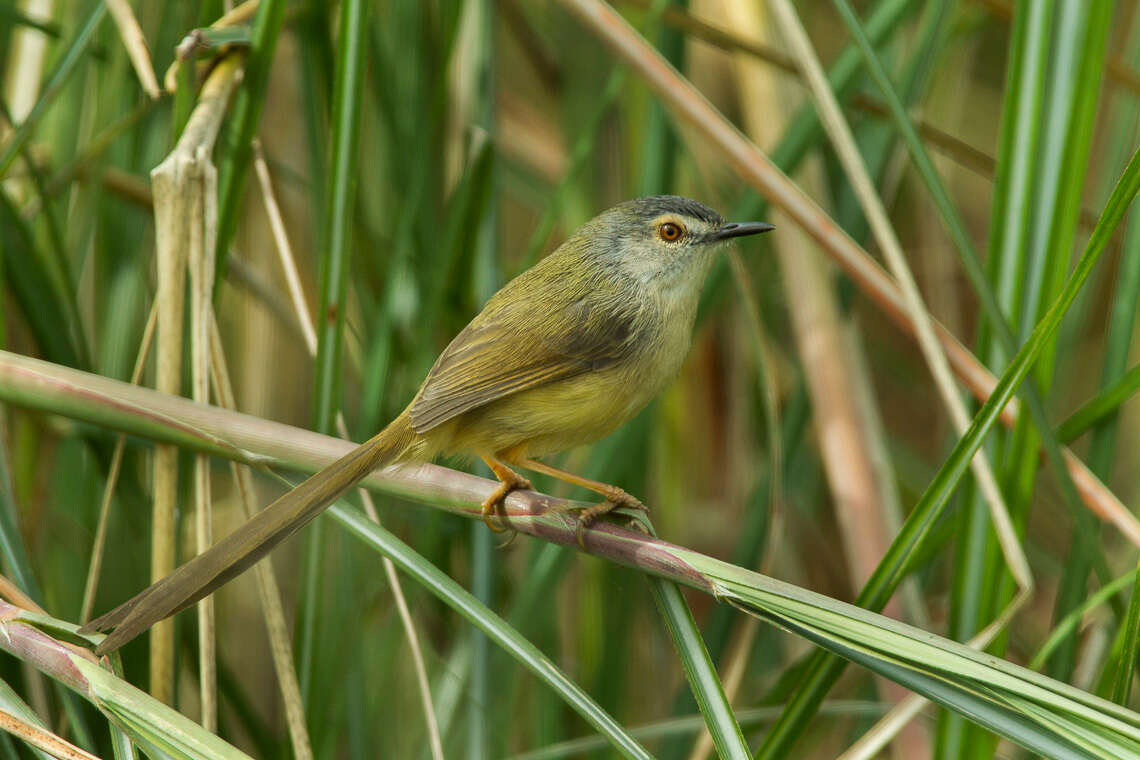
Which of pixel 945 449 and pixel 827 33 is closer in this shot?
pixel 945 449

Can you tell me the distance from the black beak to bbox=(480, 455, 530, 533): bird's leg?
2.56 ft

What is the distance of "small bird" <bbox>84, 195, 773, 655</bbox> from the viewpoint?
2.23m

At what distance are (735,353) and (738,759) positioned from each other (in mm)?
2420

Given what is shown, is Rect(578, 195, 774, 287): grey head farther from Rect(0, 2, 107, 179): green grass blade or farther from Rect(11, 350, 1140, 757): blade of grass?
Rect(0, 2, 107, 179): green grass blade

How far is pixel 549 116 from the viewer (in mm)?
4137

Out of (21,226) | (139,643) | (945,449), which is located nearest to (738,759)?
(139,643)

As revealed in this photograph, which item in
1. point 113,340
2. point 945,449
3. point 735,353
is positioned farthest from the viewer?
point 735,353

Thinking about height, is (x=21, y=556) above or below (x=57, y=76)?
below

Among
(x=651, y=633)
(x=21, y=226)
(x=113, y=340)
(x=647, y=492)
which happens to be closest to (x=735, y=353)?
(x=647, y=492)

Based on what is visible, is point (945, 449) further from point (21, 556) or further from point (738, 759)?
point (21, 556)

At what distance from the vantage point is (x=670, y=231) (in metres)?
2.61

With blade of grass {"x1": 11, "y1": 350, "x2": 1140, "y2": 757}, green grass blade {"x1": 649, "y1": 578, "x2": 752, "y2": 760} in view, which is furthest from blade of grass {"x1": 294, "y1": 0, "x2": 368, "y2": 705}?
green grass blade {"x1": 649, "y1": 578, "x2": 752, "y2": 760}

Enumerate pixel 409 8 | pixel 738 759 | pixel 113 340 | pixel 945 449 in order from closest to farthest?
pixel 738 759, pixel 113 340, pixel 409 8, pixel 945 449

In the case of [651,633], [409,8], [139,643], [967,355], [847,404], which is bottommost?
[651,633]
